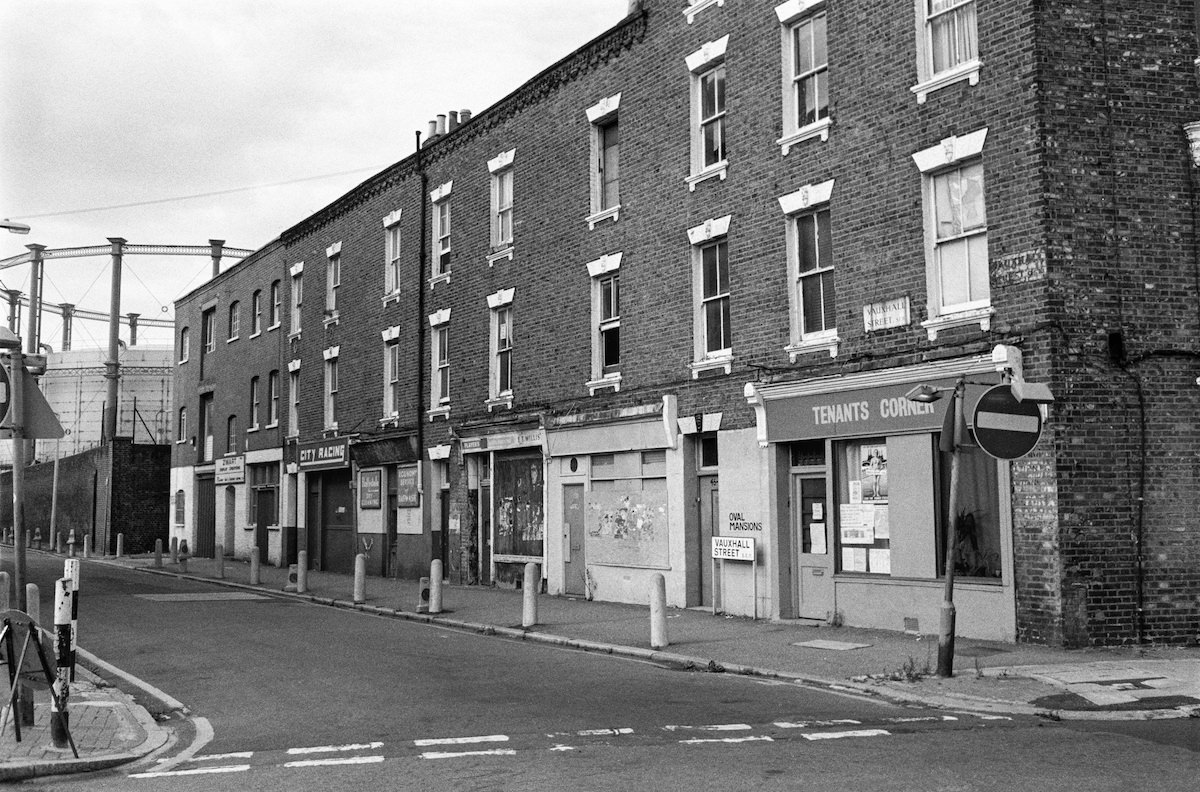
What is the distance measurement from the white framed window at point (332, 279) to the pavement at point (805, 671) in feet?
51.9

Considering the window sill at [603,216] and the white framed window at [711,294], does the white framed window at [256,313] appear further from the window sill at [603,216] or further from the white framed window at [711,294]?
the white framed window at [711,294]

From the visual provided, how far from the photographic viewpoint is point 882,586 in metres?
16.3

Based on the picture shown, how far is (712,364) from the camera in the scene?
63.8ft

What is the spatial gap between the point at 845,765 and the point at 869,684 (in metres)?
4.01

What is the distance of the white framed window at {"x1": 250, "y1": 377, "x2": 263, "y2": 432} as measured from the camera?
39.2 meters

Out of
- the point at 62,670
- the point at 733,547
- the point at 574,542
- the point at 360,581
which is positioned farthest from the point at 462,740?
the point at 360,581

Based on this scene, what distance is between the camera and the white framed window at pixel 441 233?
28.4 metres

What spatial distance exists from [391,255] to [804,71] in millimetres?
15805

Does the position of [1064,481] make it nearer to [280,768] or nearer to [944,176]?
[944,176]

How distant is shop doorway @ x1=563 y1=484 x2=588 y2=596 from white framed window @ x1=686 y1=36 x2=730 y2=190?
678cm

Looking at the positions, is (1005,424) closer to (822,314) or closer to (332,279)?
(822,314)

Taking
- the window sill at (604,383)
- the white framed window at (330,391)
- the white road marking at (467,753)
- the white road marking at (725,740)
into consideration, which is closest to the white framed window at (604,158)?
the window sill at (604,383)

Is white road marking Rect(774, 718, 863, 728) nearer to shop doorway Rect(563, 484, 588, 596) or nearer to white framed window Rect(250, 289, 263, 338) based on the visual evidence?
shop doorway Rect(563, 484, 588, 596)

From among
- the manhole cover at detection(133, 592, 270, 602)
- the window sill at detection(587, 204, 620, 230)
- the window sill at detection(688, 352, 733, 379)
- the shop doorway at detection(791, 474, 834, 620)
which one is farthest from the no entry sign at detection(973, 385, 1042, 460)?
the manhole cover at detection(133, 592, 270, 602)
